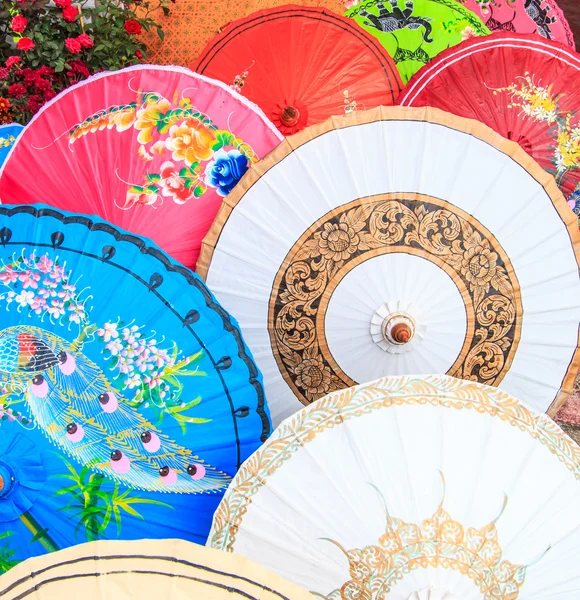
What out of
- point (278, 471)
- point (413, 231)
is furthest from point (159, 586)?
point (413, 231)

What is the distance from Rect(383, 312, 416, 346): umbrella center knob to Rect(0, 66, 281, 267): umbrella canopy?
1.90 feet

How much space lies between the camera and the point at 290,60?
6.97 feet

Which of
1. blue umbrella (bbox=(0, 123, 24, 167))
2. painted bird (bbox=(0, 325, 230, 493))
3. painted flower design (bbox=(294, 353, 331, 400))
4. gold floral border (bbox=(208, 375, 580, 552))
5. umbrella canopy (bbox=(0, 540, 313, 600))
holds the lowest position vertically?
umbrella canopy (bbox=(0, 540, 313, 600))

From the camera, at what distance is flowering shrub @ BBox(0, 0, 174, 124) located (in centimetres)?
225

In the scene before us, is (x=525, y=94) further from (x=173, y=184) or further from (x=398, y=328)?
(x=173, y=184)

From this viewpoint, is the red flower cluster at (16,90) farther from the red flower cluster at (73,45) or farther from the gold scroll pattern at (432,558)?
the gold scroll pattern at (432,558)

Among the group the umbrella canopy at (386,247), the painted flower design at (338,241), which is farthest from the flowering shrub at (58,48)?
the painted flower design at (338,241)

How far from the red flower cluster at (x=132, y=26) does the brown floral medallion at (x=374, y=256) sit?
46.4 inches

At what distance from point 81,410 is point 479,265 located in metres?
1.07

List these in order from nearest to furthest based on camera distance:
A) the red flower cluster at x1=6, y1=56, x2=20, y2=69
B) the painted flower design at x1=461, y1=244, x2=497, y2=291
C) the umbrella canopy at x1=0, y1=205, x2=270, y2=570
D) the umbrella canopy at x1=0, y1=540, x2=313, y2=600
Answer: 1. the umbrella canopy at x1=0, y1=540, x2=313, y2=600
2. the umbrella canopy at x1=0, y1=205, x2=270, y2=570
3. the painted flower design at x1=461, y1=244, x2=497, y2=291
4. the red flower cluster at x1=6, y1=56, x2=20, y2=69

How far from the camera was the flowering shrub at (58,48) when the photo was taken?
2246 mm

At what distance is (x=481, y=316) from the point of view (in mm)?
1688

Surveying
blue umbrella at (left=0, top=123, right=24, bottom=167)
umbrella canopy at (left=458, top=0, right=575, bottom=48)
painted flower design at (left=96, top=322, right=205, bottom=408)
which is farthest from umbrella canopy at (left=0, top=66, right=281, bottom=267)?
→ umbrella canopy at (left=458, top=0, right=575, bottom=48)

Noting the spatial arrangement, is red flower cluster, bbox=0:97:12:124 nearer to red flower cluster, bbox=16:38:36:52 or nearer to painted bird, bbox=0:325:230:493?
red flower cluster, bbox=16:38:36:52
